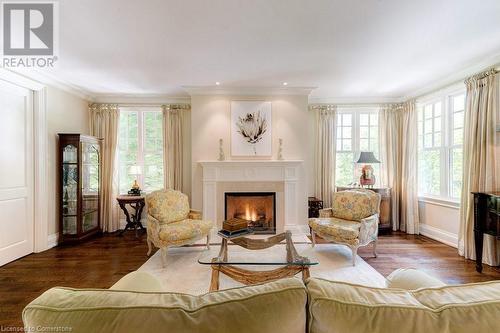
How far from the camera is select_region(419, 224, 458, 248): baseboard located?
3.90 meters

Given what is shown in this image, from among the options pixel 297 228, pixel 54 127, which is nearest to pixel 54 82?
pixel 54 127

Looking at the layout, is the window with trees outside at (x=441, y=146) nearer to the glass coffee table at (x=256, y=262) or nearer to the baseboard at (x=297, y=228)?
the baseboard at (x=297, y=228)

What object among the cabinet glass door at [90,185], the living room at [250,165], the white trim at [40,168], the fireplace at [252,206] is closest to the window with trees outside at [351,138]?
the living room at [250,165]

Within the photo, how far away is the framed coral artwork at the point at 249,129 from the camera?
4.59 m

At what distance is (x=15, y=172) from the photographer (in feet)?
11.3

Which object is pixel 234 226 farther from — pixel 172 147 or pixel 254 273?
pixel 172 147

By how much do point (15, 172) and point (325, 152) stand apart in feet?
17.3

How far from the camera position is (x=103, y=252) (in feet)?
12.2

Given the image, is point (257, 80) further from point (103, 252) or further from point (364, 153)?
point (103, 252)

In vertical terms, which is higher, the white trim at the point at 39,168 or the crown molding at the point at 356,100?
the crown molding at the point at 356,100

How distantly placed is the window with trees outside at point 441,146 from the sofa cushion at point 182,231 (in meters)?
4.15

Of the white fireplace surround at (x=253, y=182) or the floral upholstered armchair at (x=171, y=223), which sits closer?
the floral upholstered armchair at (x=171, y=223)

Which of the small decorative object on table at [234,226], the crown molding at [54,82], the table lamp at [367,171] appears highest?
the crown molding at [54,82]

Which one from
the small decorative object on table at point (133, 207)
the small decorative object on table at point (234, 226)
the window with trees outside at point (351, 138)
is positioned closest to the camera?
the small decorative object on table at point (234, 226)
